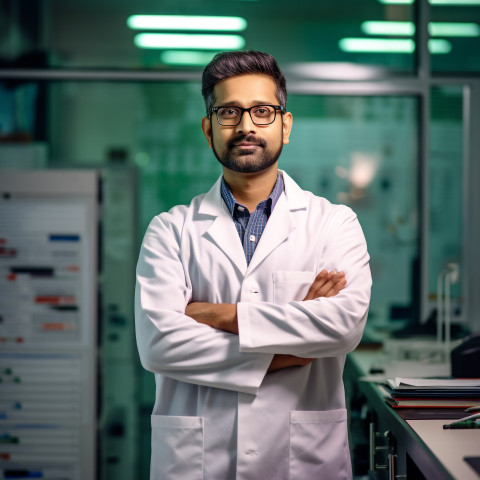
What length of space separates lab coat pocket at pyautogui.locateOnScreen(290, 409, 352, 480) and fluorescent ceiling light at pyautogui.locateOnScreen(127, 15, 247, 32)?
7.41 feet

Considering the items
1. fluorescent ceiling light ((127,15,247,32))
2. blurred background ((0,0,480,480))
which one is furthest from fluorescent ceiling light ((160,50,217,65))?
fluorescent ceiling light ((127,15,247,32))

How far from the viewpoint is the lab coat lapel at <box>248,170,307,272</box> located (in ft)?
4.94

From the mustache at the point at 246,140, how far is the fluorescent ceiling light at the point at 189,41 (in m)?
1.76

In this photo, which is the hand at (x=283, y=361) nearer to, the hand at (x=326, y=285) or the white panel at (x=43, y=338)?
the hand at (x=326, y=285)

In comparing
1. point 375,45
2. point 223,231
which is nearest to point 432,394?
point 223,231

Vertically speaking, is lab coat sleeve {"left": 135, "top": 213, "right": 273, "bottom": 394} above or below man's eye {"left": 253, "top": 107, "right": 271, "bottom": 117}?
below

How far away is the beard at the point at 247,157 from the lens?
4.75 ft

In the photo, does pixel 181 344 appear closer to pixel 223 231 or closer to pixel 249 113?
pixel 223 231

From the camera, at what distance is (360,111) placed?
3.07m

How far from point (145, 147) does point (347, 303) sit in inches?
75.0

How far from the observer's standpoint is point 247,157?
1457mm

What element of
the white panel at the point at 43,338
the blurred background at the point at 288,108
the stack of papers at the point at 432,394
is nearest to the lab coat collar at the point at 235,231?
the stack of papers at the point at 432,394

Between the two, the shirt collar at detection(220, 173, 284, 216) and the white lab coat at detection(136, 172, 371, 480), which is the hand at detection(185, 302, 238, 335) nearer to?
the white lab coat at detection(136, 172, 371, 480)

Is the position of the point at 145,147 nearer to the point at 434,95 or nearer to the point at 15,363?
the point at 15,363
